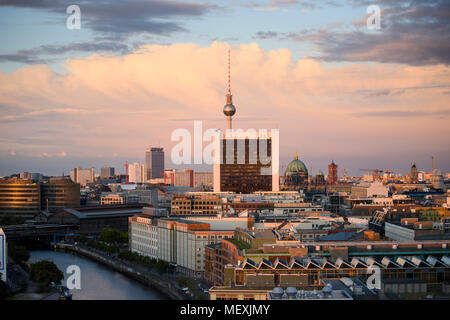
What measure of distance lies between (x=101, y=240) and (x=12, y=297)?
2755 centimetres

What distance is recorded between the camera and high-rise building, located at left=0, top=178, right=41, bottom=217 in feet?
213

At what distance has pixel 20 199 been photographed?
214 feet

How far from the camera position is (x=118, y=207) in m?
62.4

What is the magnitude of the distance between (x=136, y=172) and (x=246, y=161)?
80.4 meters

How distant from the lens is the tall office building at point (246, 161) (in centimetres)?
6494

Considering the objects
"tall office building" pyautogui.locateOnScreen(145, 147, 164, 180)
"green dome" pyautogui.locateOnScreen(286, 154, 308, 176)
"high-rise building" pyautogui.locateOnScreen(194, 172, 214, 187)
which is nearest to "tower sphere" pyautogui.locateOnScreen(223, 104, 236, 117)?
"green dome" pyautogui.locateOnScreen(286, 154, 308, 176)

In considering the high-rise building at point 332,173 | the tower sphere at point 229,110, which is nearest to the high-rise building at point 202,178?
the high-rise building at point 332,173

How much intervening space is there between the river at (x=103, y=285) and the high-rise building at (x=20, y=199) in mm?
24997

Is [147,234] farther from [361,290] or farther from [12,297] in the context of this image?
[361,290]

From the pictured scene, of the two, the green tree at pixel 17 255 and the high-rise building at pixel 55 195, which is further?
the high-rise building at pixel 55 195

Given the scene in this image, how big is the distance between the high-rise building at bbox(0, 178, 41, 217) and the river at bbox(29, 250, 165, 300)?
25.0m

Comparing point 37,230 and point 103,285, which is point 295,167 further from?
point 103,285

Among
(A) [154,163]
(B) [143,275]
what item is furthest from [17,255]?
(A) [154,163]

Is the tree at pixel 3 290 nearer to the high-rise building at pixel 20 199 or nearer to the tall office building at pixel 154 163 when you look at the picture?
the high-rise building at pixel 20 199
